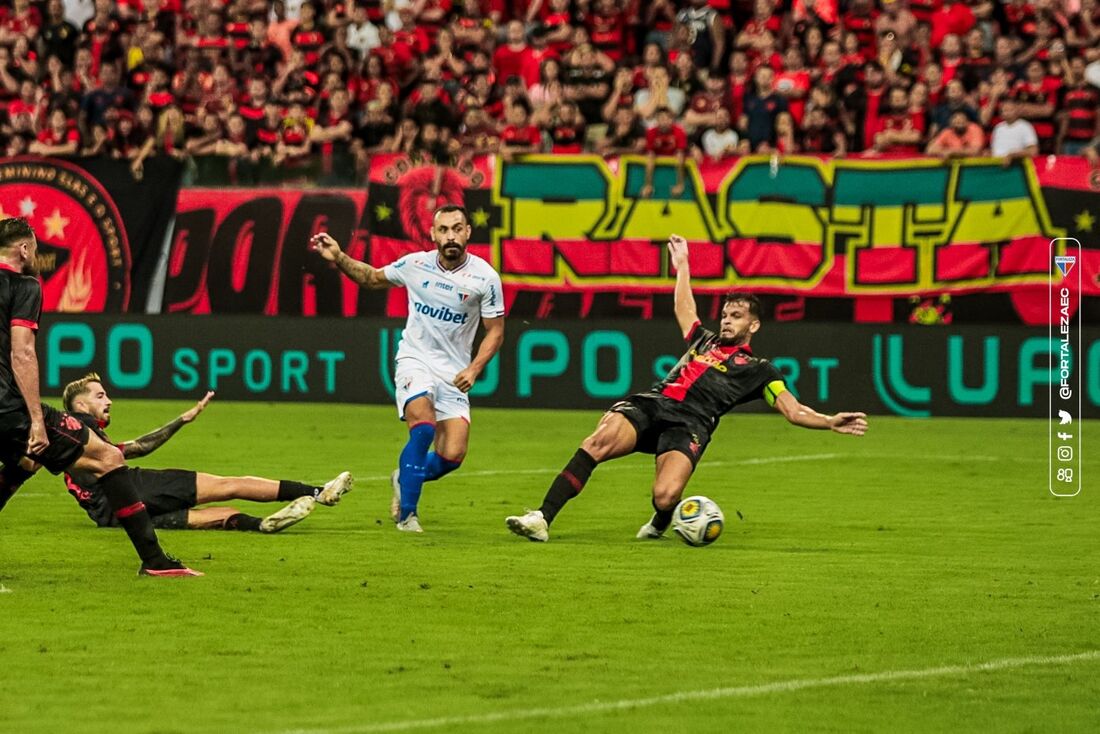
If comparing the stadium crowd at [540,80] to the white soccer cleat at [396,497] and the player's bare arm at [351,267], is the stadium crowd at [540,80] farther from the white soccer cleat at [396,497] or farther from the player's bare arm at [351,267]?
the white soccer cleat at [396,497]

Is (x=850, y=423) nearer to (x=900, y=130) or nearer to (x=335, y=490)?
(x=335, y=490)

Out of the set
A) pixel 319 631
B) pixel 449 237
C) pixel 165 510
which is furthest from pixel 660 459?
pixel 319 631

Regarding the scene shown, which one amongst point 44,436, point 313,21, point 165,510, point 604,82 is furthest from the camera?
point 313,21

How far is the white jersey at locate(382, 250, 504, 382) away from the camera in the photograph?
497 inches

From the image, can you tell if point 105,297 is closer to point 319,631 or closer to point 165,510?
point 165,510

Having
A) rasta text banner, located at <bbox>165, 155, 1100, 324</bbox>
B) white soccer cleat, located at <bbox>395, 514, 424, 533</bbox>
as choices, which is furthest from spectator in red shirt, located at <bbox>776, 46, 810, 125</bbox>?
white soccer cleat, located at <bbox>395, 514, 424, 533</bbox>

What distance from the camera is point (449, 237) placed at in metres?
12.3

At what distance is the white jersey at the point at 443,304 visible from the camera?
1262 centimetres

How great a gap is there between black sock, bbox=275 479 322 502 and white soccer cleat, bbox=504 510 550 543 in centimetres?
136

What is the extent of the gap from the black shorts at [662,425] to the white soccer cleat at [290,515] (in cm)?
201

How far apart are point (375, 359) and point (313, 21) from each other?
5.01 meters

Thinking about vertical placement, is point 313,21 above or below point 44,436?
above

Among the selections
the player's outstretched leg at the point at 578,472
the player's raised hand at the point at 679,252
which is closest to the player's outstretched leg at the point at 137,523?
the player's outstretched leg at the point at 578,472

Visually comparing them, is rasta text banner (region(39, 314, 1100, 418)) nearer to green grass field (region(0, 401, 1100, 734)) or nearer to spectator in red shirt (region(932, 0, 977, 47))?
spectator in red shirt (region(932, 0, 977, 47))
